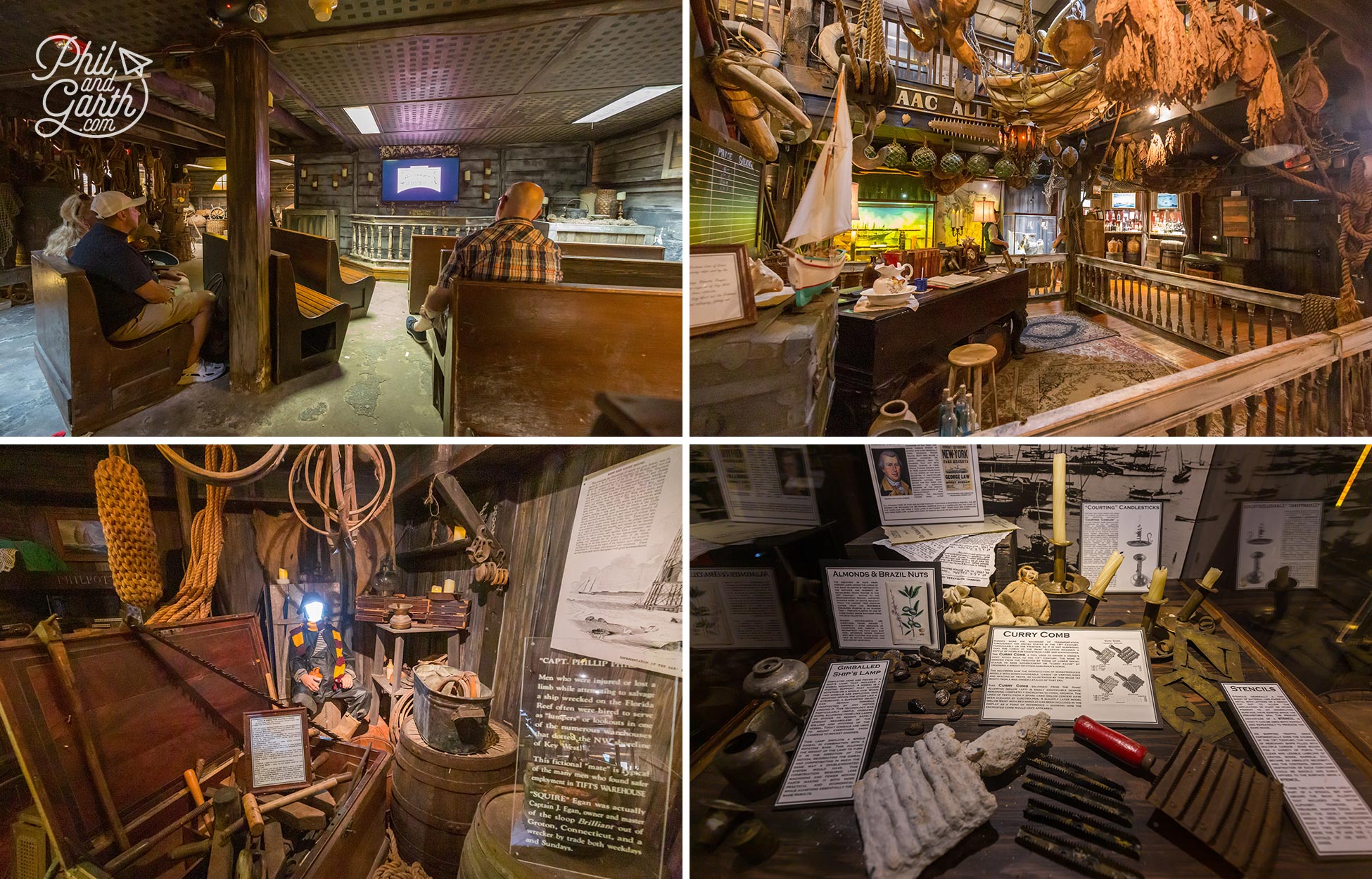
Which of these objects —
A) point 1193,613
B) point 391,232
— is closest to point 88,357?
point 391,232

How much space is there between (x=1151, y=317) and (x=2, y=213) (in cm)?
260

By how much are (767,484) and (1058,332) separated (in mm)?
744

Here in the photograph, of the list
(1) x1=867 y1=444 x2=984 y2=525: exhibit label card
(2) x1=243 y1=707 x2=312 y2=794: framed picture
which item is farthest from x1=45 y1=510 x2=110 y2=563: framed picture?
(1) x1=867 y1=444 x2=984 y2=525: exhibit label card

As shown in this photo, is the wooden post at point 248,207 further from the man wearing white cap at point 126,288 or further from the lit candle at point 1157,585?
the lit candle at point 1157,585

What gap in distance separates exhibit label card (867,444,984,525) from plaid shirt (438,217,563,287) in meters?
0.86

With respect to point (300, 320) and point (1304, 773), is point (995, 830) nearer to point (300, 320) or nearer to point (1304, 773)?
point (1304, 773)

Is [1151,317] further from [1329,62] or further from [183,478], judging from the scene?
[183,478]

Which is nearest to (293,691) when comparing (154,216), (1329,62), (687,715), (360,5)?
(687,715)

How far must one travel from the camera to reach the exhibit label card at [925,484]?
6.35 feet

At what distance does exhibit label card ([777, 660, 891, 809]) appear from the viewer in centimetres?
188

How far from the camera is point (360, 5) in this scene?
165cm

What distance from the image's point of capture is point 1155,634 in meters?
2.08

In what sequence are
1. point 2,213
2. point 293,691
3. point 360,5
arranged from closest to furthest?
point 360,5, point 2,213, point 293,691

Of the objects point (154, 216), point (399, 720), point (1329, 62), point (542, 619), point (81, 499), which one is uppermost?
point (1329, 62)
